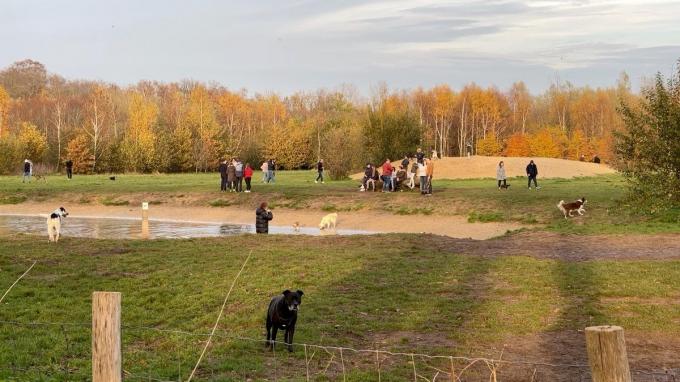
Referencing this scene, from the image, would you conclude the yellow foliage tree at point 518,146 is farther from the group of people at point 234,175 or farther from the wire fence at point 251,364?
the wire fence at point 251,364

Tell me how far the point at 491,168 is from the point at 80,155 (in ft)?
153

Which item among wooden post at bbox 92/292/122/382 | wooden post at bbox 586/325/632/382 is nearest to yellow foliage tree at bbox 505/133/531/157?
wooden post at bbox 92/292/122/382

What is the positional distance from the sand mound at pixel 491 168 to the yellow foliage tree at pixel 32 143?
39855 mm

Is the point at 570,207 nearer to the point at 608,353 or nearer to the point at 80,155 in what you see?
the point at 608,353

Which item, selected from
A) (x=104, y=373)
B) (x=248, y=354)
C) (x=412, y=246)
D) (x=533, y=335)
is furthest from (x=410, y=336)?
(x=412, y=246)

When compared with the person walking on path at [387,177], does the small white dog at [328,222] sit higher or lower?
lower

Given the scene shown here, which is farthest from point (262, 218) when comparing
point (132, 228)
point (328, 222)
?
point (132, 228)

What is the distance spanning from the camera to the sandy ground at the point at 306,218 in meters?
28.1

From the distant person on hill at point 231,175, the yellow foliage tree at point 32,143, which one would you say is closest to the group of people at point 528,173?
the distant person on hill at point 231,175

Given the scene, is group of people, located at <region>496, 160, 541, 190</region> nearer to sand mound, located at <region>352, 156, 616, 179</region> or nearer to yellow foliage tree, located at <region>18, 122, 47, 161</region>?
sand mound, located at <region>352, 156, 616, 179</region>

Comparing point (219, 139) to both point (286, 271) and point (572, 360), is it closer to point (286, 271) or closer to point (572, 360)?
point (286, 271)

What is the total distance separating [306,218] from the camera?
32.9 m

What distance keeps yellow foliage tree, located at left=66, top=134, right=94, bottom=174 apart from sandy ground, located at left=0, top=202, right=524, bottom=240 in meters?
39.9

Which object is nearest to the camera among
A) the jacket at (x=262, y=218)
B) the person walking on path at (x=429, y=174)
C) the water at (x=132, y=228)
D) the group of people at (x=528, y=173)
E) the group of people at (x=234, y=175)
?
the jacket at (x=262, y=218)
